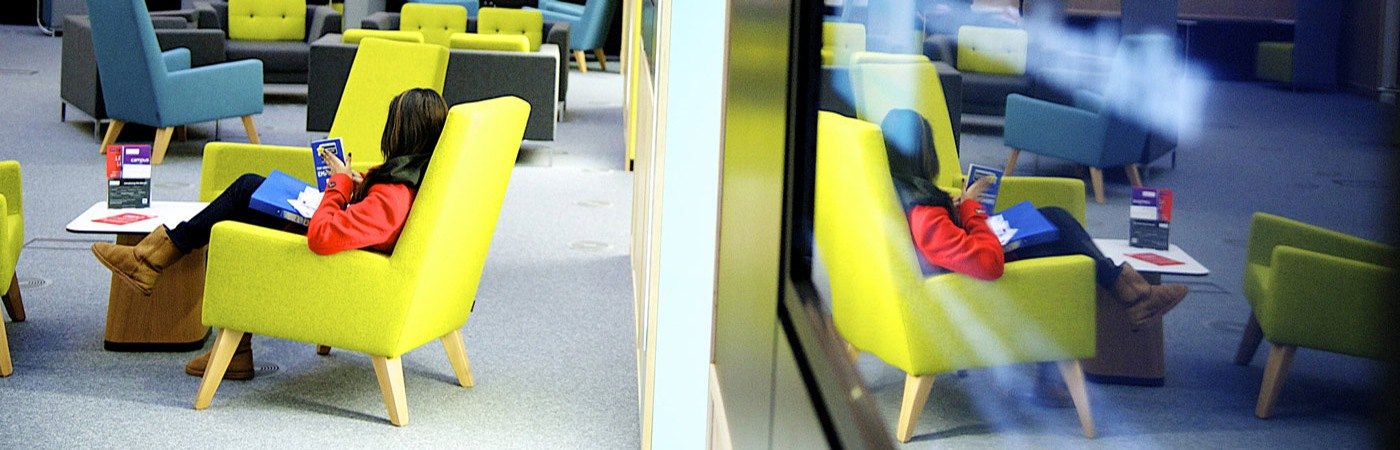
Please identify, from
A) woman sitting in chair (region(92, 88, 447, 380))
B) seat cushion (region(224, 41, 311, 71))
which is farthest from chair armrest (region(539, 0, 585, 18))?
woman sitting in chair (region(92, 88, 447, 380))

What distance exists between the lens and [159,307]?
465 cm

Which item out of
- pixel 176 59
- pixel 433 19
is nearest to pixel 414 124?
pixel 176 59

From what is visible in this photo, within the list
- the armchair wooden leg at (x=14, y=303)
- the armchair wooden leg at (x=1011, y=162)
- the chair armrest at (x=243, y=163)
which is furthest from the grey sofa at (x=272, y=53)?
the armchair wooden leg at (x=1011, y=162)

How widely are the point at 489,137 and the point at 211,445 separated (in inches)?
44.6

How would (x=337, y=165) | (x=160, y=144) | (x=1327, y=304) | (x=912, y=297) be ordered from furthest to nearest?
1. (x=160, y=144)
2. (x=337, y=165)
3. (x=912, y=297)
4. (x=1327, y=304)

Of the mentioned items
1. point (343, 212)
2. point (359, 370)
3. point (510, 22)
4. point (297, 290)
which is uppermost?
point (510, 22)

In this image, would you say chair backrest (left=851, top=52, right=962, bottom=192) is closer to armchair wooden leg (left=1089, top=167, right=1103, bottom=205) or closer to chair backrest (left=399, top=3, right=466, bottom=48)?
armchair wooden leg (left=1089, top=167, right=1103, bottom=205)

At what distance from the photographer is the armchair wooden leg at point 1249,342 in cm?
41

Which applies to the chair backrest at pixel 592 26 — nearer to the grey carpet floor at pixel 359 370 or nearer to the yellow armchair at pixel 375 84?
the grey carpet floor at pixel 359 370

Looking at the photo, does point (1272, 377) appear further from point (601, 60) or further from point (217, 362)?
point (601, 60)

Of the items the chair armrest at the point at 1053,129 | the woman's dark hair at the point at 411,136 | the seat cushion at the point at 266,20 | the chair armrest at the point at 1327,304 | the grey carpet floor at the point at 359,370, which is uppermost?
the seat cushion at the point at 266,20

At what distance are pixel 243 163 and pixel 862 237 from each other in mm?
4621

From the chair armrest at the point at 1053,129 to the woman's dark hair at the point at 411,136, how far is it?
3.50 metres

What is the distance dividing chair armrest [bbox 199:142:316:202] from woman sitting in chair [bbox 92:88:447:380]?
0.77 meters
